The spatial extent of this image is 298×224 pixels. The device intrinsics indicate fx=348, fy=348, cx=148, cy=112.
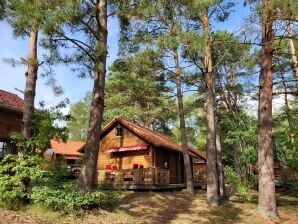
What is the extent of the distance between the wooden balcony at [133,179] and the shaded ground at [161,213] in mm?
1172

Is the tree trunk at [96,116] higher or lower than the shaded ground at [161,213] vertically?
higher

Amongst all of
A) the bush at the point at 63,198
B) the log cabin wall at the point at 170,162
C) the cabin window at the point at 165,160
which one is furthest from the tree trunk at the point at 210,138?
the cabin window at the point at 165,160

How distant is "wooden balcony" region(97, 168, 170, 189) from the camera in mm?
22016

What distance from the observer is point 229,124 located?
30.3m

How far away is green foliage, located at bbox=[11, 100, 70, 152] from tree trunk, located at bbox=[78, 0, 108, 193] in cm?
99

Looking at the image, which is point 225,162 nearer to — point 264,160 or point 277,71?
point 277,71

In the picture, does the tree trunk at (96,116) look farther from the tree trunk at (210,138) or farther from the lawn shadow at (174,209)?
the tree trunk at (210,138)

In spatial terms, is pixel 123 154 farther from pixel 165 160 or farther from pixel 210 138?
pixel 210 138

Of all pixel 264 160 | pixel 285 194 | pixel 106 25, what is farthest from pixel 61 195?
pixel 285 194

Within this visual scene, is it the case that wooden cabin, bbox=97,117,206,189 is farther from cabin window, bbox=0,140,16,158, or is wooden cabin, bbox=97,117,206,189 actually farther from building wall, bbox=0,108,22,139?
building wall, bbox=0,108,22,139

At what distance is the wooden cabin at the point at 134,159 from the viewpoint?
2225cm

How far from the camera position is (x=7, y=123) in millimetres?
18984

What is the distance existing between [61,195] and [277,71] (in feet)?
77.3

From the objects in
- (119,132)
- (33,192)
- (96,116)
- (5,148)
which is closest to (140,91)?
(119,132)
